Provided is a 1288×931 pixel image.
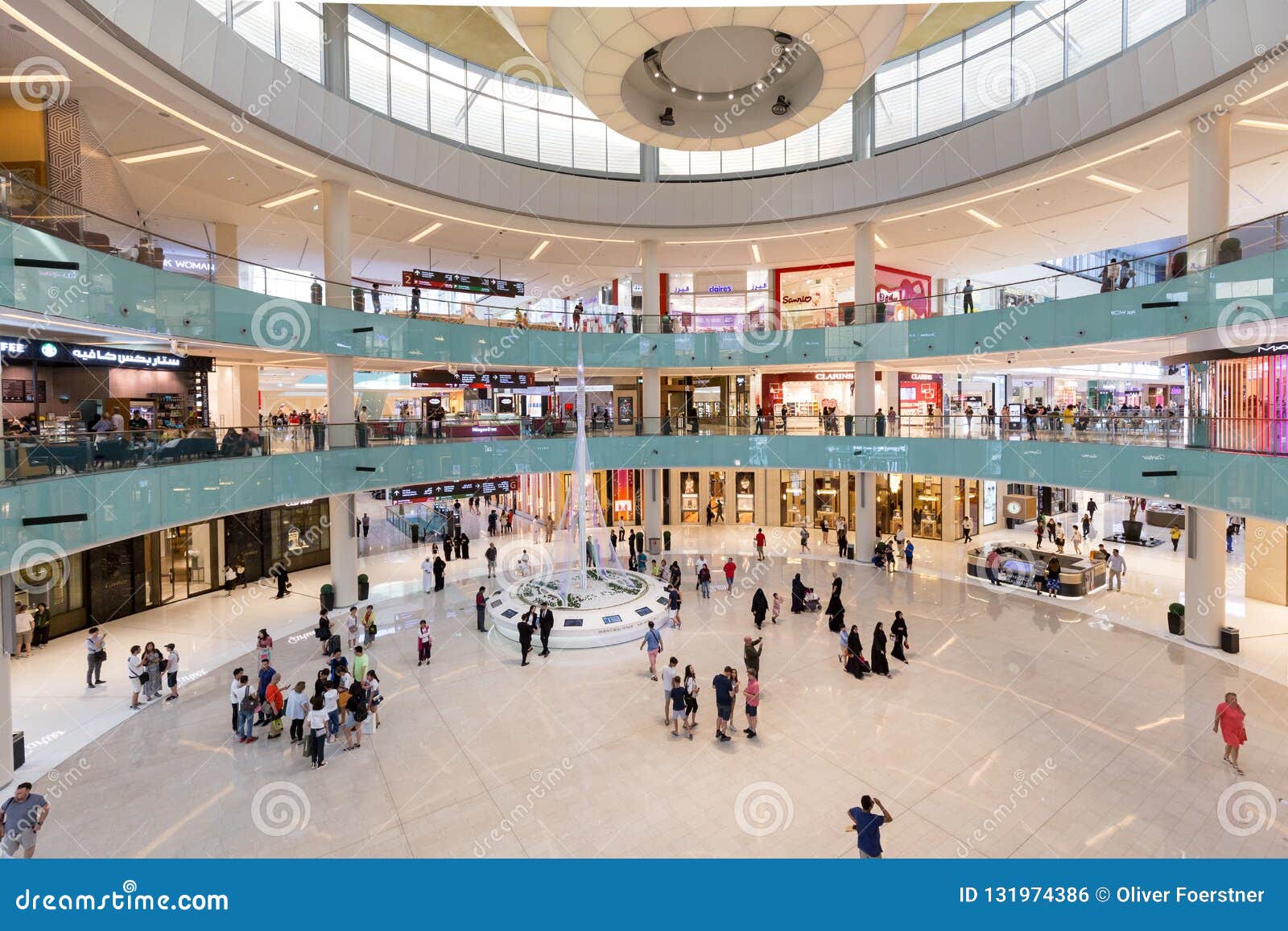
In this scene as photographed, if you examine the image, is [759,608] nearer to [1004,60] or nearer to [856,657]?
[856,657]

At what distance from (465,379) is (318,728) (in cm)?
1545

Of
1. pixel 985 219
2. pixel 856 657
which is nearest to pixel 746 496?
pixel 985 219

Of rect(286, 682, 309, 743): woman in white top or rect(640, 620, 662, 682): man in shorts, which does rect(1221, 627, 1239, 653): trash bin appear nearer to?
rect(640, 620, 662, 682): man in shorts

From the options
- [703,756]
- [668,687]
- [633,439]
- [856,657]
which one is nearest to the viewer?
[703,756]

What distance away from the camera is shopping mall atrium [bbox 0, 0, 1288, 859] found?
409 inches

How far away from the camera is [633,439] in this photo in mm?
26984

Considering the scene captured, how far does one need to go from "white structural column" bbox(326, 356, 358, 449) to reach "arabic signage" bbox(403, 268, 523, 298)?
3876 mm

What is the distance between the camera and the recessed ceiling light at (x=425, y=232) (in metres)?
24.9

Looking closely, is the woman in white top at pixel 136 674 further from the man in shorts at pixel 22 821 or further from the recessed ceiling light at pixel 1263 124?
the recessed ceiling light at pixel 1263 124

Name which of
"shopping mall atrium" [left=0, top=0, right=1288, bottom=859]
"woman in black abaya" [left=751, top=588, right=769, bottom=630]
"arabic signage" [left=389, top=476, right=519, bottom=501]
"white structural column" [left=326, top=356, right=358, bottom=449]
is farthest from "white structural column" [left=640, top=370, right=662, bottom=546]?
"white structural column" [left=326, top=356, right=358, bottom=449]

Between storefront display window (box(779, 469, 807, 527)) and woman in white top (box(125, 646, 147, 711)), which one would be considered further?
storefront display window (box(779, 469, 807, 527))

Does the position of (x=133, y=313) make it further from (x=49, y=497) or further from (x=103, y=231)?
(x=49, y=497)

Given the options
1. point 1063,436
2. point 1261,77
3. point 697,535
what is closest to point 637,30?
point 1261,77

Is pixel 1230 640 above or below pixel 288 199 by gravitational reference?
below
